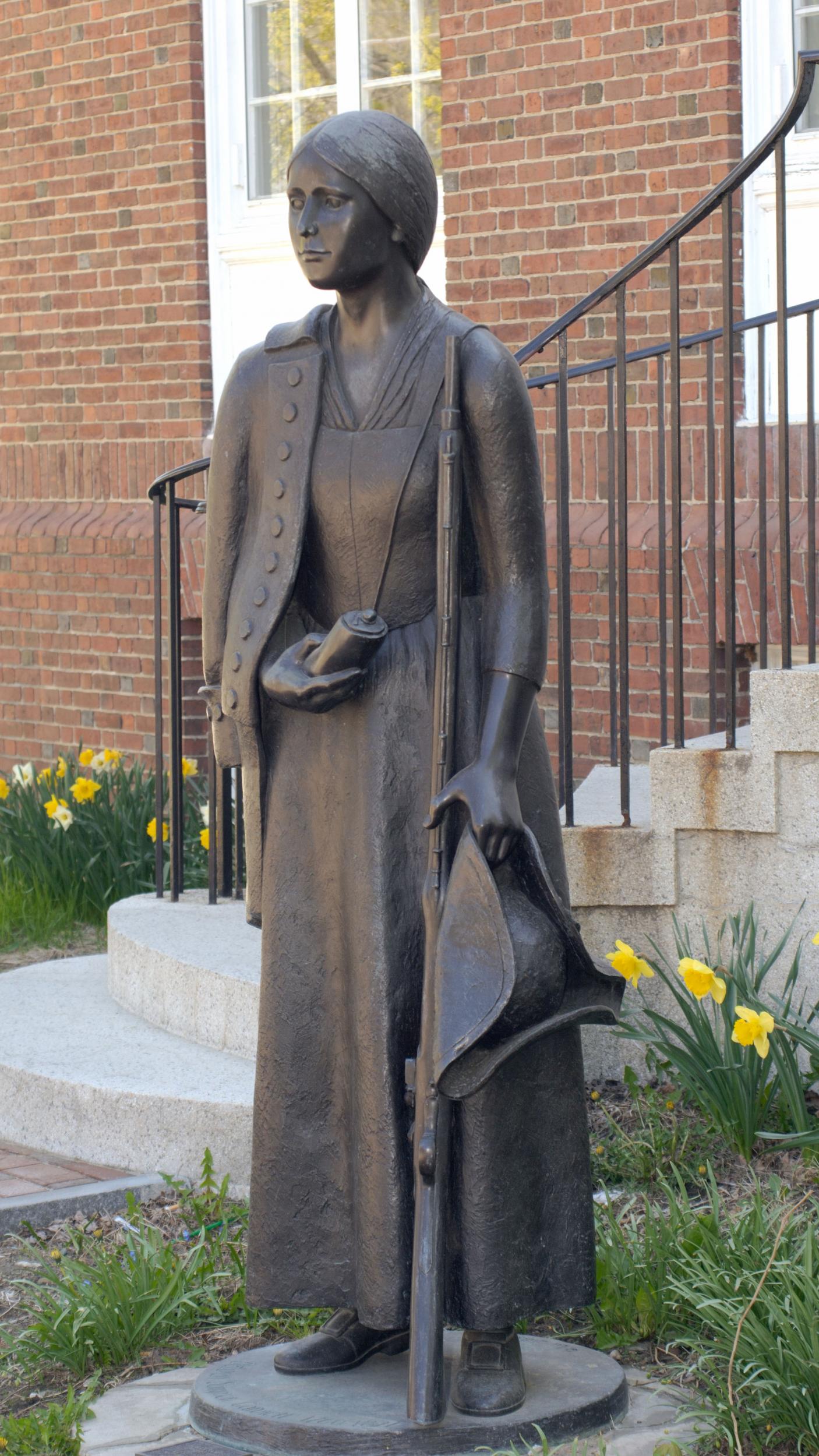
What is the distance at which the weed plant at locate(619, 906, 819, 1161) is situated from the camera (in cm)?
411

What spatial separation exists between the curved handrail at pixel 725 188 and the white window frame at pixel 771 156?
82.3 inches

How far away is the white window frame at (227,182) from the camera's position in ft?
29.2

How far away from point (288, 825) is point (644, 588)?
167 inches

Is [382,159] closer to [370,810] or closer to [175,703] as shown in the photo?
[370,810]

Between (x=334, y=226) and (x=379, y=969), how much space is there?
1.12 meters

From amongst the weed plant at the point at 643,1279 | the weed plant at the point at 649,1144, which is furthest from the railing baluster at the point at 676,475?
the weed plant at the point at 643,1279

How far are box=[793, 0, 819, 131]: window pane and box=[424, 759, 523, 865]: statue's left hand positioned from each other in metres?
4.76

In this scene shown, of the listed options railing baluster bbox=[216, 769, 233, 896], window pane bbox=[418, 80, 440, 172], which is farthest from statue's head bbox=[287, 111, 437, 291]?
window pane bbox=[418, 80, 440, 172]

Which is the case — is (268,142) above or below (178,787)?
above

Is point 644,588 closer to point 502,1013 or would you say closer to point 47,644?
point 47,644

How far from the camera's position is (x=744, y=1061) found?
13.5ft

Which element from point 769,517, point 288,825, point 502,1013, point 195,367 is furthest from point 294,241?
point 195,367

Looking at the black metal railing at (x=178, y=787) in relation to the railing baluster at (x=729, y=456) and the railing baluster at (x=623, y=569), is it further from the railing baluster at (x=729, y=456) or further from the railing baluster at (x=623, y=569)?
the railing baluster at (x=729, y=456)

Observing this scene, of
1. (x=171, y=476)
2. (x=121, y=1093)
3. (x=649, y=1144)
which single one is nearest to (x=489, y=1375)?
(x=649, y=1144)
